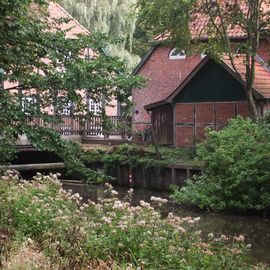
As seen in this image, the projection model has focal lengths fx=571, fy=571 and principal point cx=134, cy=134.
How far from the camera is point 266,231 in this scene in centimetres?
1598

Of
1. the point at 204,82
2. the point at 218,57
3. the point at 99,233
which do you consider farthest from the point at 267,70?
the point at 99,233

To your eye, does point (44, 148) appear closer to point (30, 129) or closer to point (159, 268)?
point (30, 129)

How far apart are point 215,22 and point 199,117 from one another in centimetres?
494

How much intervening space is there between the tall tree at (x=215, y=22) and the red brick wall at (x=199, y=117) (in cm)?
226

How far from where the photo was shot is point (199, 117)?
1082 inches

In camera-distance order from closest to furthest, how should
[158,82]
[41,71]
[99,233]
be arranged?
[99,233]
[41,71]
[158,82]

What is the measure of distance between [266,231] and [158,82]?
62.5 ft

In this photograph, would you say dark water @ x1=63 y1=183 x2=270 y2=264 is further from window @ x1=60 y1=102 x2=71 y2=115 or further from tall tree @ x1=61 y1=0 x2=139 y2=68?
tall tree @ x1=61 y1=0 x2=139 y2=68

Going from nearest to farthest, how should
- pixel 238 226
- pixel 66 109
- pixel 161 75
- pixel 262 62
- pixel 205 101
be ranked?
pixel 66 109 → pixel 238 226 → pixel 205 101 → pixel 262 62 → pixel 161 75

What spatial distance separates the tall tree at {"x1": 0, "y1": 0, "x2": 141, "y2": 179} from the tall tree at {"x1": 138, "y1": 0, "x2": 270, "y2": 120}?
1289 cm

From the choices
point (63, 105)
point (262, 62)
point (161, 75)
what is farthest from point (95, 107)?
point (161, 75)

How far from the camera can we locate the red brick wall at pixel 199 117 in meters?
26.6

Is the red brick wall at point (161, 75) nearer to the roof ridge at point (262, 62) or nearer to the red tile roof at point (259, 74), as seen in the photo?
the roof ridge at point (262, 62)

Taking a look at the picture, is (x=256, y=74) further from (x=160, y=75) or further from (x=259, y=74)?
(x=160, y=75)
